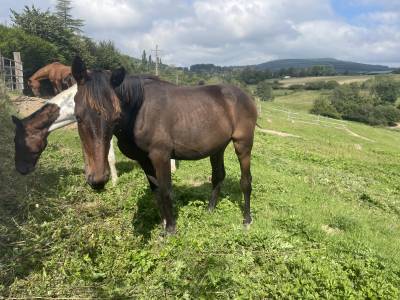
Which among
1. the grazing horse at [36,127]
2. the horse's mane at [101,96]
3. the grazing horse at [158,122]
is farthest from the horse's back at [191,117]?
the grazing horse at [36,127]

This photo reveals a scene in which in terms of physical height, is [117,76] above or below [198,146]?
above

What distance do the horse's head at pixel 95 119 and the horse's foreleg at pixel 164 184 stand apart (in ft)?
4.66

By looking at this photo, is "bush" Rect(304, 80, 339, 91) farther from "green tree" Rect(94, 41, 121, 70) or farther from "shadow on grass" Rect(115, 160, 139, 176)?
"shadow on grass" Rect(115, 160, 139, 176)

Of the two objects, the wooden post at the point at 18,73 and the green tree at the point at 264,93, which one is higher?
the wooden post at the point at 18,73

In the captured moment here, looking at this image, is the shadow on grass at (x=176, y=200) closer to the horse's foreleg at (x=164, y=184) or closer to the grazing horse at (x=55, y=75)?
the horse's foreleg at (x=164, y=184)

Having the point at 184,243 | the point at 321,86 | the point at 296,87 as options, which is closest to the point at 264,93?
the point at 296,87

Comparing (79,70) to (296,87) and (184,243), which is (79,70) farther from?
(296,87)

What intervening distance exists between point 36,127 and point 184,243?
3383 millimetres

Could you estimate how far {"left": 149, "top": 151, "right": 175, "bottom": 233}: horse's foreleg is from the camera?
194 inches

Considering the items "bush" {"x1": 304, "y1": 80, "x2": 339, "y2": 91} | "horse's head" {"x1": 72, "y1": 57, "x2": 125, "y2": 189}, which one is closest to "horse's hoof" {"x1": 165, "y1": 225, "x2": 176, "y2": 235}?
"horse's head" {"x1": 72, "y1": 57, "x2": 125, "y2": 189}

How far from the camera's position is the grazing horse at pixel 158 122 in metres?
3.48

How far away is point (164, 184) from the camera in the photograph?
5.12 metres

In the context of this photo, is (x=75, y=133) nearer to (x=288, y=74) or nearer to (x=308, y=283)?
(x=308, y=283)

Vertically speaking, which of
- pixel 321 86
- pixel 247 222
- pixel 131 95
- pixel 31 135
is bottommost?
pixel 321 86
